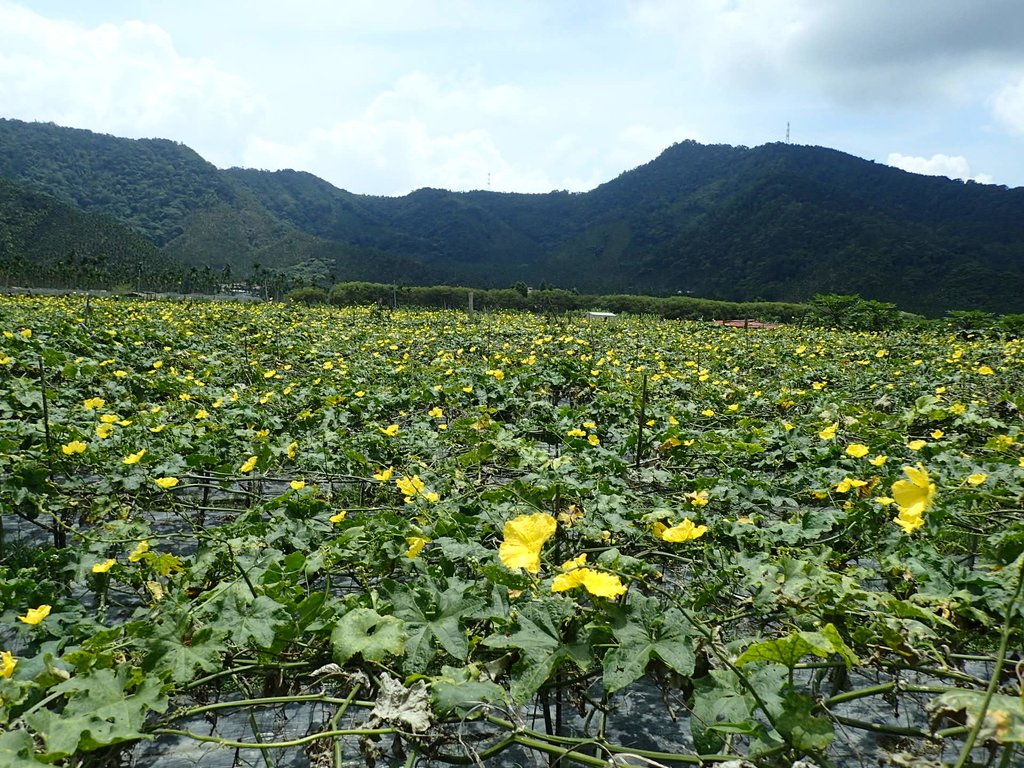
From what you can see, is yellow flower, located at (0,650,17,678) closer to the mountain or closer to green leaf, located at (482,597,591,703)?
green leaf, located at (482,597,591,703)

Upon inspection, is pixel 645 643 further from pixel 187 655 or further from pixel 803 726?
pixel 187 655

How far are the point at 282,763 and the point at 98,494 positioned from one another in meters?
1.50

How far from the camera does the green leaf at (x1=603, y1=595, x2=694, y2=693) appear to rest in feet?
3.35

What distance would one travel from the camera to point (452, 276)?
7769cm

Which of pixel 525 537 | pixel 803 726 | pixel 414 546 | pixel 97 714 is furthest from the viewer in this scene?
pixel 414 546

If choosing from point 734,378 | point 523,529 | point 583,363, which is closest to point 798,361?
point 734,378

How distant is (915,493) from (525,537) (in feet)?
Answer: 2.46

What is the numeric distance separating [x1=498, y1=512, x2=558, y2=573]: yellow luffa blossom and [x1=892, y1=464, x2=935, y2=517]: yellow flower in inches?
25.7

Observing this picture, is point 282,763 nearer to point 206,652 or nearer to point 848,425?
point 206,652

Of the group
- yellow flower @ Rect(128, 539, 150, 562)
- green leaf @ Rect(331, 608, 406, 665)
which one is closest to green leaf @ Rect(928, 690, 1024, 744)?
green leaf @ Rect(331, 608, 406, 665)

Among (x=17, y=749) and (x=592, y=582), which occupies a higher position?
(x=592, y=582)

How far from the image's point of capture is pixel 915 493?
1151mm

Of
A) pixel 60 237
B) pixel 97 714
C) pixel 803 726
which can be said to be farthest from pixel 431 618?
pixel 60 237

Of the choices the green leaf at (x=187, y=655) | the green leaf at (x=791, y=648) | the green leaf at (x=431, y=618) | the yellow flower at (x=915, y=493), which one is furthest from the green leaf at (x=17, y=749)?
the yellow flower at (x=915, y=493)
